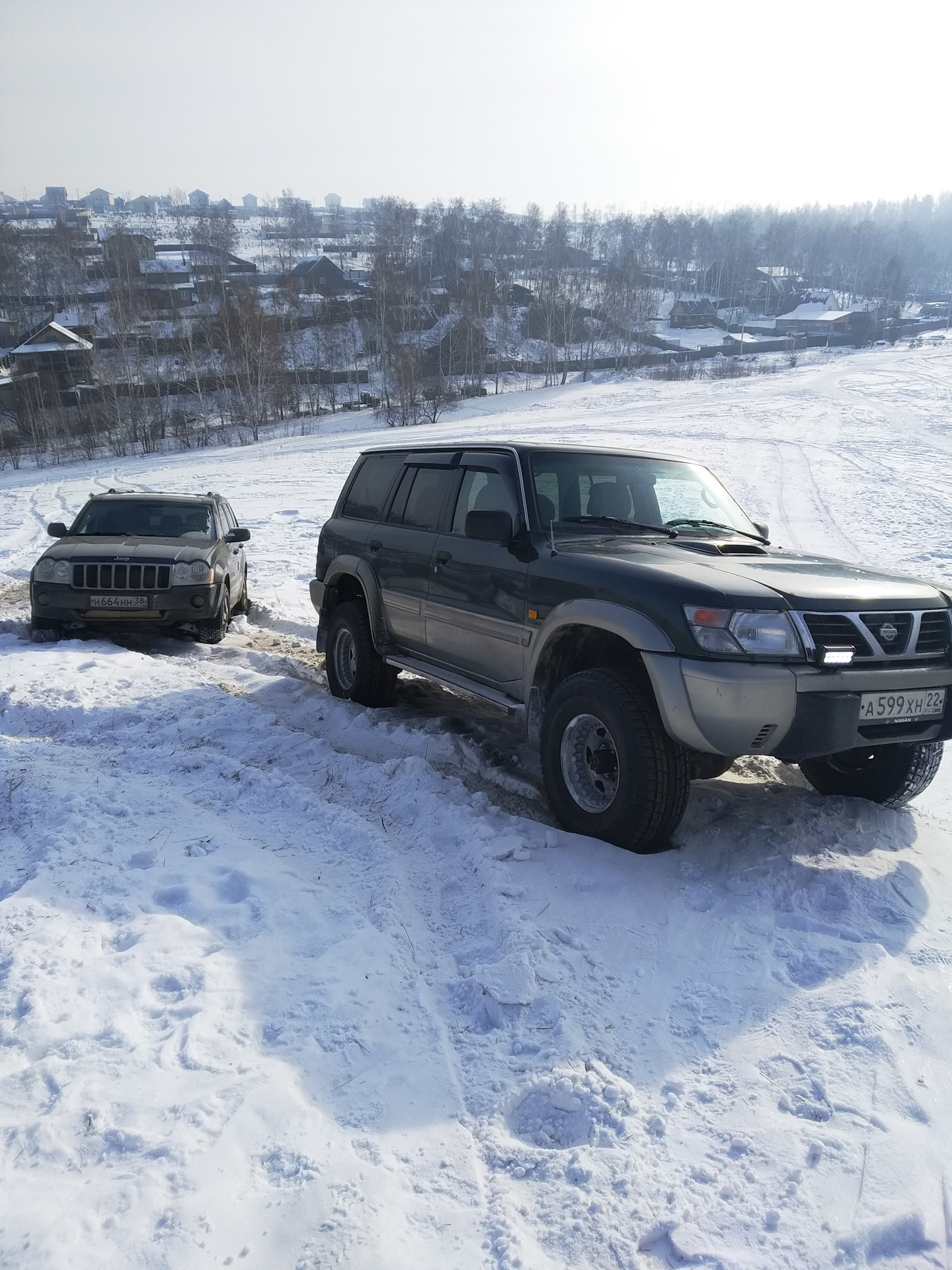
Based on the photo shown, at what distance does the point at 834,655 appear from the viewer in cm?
378

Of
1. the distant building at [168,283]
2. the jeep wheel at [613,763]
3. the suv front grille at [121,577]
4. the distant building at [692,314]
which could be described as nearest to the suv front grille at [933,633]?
the jeep wheel at [613,763]

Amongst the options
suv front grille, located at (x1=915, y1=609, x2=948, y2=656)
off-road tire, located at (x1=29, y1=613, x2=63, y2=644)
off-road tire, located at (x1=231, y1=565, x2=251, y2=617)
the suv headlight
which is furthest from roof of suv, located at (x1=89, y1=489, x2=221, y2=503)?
suv front grille, located at (x1=915, y1=609, x2=948, y2=656)

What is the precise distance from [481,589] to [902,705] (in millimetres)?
2395

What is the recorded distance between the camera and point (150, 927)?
3.46m

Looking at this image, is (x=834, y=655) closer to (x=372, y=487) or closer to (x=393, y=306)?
(x=372, y=487)

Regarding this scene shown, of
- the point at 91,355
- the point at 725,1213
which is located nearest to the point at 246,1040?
the point at 725,1213

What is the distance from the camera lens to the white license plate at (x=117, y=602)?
840 centimetres

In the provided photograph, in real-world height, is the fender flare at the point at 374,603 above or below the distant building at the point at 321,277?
below

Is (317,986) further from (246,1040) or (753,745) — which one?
(753,745)

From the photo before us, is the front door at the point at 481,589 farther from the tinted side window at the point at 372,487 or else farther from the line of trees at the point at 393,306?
the line of trees at the point at 393,306

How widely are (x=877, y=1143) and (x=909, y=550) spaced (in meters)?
12.6

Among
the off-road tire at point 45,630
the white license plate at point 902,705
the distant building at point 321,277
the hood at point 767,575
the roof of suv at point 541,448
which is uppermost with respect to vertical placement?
the distant building at point 321,277

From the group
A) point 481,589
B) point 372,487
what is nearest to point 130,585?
point 372,487

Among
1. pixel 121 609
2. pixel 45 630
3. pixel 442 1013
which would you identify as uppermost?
pixel 442 1013
